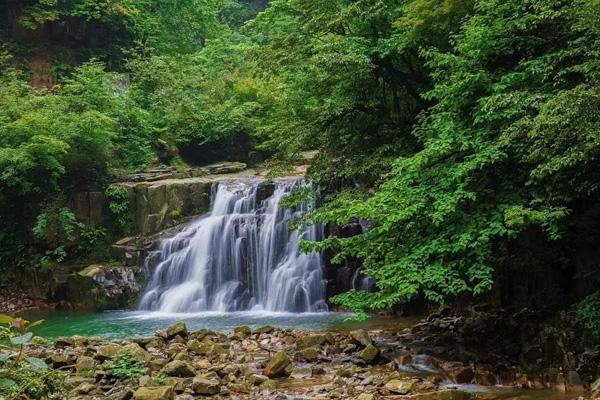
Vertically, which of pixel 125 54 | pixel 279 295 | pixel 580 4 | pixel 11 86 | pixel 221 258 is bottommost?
pixel 279 295

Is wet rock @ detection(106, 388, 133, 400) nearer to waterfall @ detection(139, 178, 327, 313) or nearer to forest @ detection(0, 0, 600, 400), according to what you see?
forest @ detection(0, 0, 600, 400)

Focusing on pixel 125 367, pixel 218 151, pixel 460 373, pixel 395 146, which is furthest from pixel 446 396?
pixel 218 151

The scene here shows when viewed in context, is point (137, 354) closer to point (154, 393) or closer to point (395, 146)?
point (154, 393)

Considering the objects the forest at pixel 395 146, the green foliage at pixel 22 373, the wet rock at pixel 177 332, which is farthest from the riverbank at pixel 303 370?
the green foliage at pixel 22 373

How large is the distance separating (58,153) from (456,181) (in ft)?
50.2

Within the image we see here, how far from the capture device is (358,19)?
11258 mm

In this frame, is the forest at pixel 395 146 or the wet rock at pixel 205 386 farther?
the wet rock at pixel 205 386

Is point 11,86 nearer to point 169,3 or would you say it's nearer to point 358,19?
point 169,3

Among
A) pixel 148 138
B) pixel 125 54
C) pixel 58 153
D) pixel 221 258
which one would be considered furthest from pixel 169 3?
pixel 221 258

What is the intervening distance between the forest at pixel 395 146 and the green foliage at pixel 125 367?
118 inches

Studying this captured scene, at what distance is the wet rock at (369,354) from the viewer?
861 cm

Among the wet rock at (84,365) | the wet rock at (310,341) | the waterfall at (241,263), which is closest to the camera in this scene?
the wet rock at (84,365)

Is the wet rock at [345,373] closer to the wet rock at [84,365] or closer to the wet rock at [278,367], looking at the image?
the wet rock at [278,367]

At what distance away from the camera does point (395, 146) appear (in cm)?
1106
